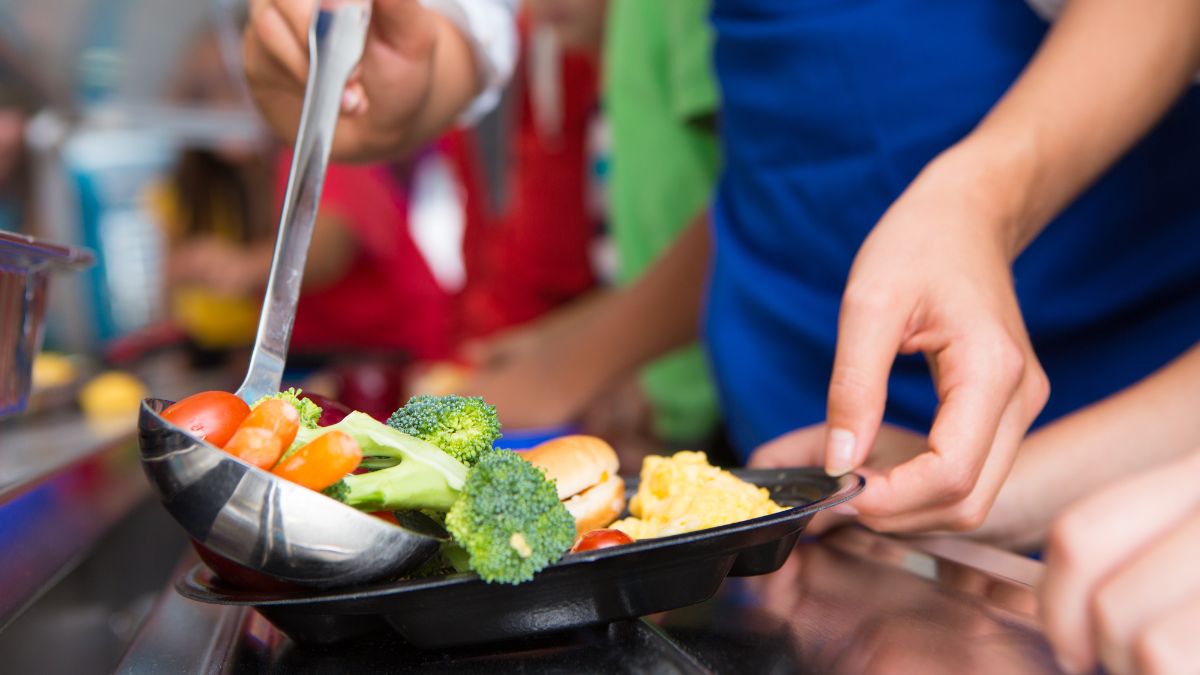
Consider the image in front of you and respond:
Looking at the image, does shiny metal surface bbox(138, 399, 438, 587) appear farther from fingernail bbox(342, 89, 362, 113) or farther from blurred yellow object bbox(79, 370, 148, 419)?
blurred yellow object bbox(79, 370, 148, 419)

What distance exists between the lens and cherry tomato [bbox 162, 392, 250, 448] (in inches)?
22.9

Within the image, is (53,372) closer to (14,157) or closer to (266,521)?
(14,157)

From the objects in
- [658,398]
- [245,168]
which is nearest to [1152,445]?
[658,398]

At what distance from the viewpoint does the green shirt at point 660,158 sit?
6.49 feet

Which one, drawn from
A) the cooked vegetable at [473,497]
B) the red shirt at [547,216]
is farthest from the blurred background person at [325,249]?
the cooked vegetable at [473,497]

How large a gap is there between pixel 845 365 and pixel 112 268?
7.65 feet

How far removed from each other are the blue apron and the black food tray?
2.13 ft

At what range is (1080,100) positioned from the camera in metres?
0.88

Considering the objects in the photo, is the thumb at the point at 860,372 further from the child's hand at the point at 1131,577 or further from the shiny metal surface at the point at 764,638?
the child's hand at the point at 1131,577

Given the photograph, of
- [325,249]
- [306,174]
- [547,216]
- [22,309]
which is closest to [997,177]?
[306,174]

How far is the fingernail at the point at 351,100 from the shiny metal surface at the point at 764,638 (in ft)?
1.65

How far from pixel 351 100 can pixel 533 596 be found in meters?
0.62

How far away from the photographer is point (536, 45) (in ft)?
10.1

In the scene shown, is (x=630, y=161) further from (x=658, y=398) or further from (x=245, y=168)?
(x=245, y=168)
